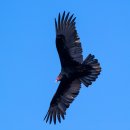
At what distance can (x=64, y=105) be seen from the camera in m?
35.9

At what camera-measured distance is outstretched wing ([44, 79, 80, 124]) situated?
117ft

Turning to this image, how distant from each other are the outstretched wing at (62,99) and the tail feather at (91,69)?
0.41 m

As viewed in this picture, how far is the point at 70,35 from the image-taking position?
116ft

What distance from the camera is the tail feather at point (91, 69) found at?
1377 inches

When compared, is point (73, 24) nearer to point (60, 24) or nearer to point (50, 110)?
point (60, 24)

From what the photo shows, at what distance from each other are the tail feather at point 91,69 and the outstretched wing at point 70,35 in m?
0.27

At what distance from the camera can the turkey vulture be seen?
35125 mm

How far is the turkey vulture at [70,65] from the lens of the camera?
115ft

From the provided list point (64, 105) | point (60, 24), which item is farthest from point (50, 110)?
point (60, 24)

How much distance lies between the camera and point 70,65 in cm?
3544

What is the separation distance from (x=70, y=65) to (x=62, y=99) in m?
1.36

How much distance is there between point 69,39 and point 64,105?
2.26 meters

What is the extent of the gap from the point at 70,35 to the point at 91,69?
1303mm

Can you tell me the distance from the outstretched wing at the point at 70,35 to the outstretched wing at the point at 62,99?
1006mm
